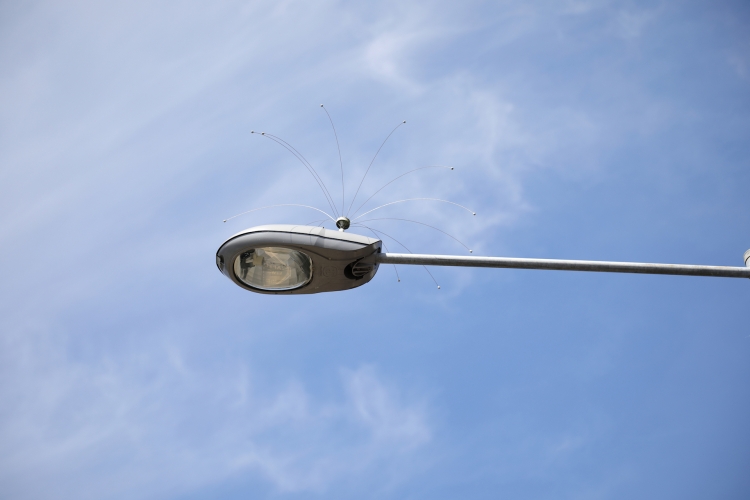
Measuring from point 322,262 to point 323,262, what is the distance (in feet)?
0.04

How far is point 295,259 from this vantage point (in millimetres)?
8109

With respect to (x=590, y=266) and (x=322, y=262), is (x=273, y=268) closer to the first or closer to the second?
(x=322, y=262)

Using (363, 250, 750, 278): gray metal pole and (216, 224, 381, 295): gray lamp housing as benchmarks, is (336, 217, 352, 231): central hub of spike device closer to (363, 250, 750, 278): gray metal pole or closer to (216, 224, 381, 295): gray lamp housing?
(216, 224, 381, 295): gray lamp housing

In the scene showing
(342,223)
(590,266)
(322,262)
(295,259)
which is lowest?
(590,266)

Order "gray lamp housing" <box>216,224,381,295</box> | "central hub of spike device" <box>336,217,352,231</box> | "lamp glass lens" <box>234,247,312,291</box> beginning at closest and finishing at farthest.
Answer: "gray lamp housing" <box>216,224,381,295</box>
"lamp glass lens" <box>234,247,312,291</box>
"central hub of spike device" <box>336,217,352,231</box>

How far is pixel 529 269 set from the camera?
745 centimetres

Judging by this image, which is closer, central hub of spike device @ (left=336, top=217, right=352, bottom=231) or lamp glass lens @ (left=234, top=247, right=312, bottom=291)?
lamp glass lens @ (left=234, top=247, right=312, bottom=291)

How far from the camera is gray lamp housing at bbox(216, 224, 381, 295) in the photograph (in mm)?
7727

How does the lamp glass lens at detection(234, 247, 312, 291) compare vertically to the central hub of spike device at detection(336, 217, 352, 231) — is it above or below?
below

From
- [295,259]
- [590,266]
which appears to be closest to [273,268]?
[295,259]

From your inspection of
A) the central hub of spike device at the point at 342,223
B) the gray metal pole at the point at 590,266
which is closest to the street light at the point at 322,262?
the gray metal pole at the point at 590,266

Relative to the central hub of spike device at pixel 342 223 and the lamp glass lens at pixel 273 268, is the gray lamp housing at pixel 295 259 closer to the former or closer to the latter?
the lamp glass lens at pixel 273 268

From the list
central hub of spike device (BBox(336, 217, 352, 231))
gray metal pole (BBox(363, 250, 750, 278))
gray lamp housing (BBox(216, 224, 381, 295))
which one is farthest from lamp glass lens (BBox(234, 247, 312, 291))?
gray metal pole (BBox(363, 250, 750, 278))

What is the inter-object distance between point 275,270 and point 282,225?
2.50 ft
